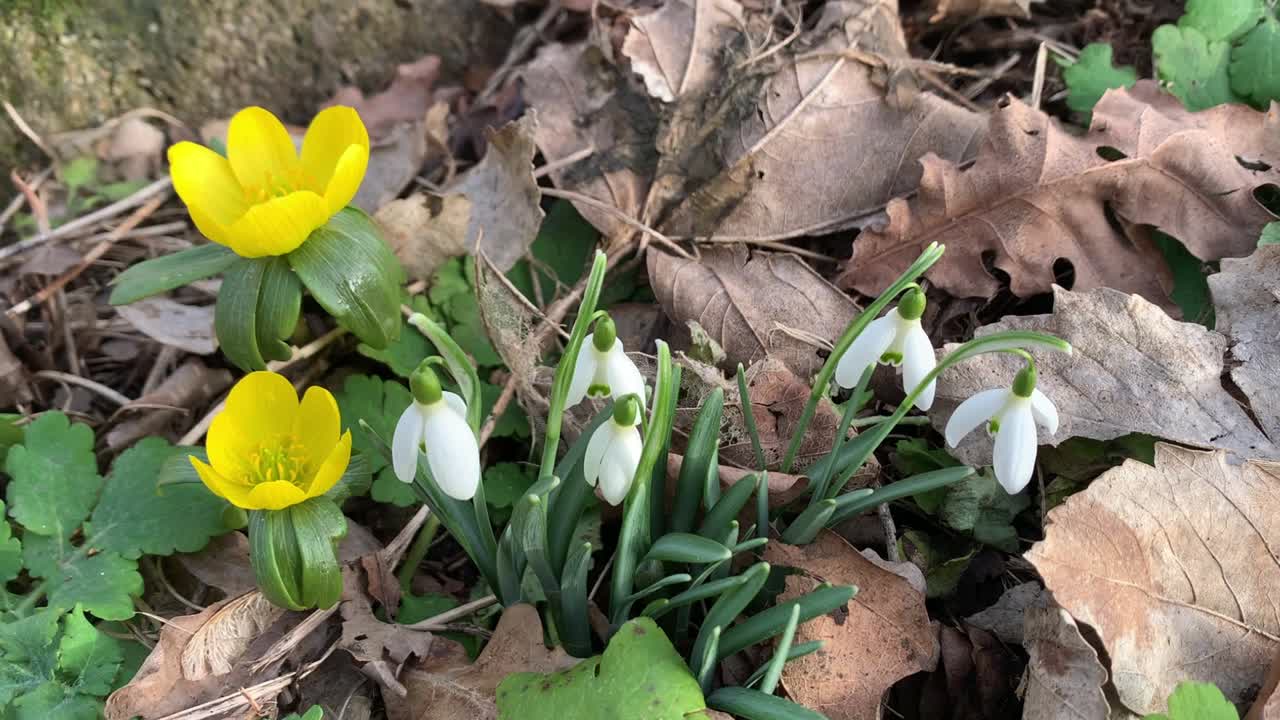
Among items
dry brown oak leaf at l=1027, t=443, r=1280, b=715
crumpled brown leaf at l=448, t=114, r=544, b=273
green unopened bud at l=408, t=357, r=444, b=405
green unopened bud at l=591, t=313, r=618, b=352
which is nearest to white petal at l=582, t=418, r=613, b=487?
green unopened bud at l=591, t=313, r=618, b=352

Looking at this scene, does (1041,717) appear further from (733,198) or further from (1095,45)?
(1095,45)

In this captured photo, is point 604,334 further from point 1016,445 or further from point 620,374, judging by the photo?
point 1016,445

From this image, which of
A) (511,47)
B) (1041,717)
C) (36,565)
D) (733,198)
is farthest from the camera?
(511,47)

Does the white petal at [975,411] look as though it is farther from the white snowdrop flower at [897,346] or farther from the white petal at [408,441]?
the white petal at [408,441]

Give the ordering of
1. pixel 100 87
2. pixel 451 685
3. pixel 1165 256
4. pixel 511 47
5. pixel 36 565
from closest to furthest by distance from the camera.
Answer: pixel 451 685, pixel 36 565, pixel 1165 256, pixel 100 87, pixel 511 47

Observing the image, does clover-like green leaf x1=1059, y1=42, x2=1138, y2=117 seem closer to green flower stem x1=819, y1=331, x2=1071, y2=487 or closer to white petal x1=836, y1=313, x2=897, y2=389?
green flower stem x1=819, y1=331, x2=1071, y2=487

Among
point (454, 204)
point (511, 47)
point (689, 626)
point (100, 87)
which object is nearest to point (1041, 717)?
point (689, 626)
